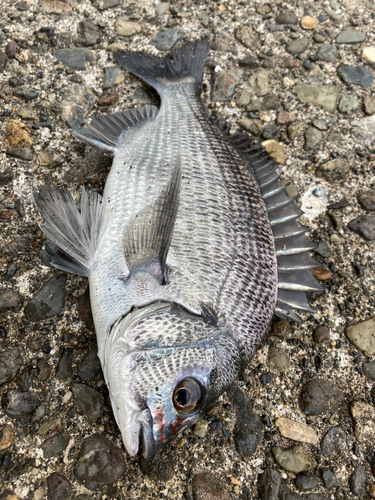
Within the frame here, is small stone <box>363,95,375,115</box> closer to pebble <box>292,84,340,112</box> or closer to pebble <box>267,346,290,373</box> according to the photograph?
pebble <box>292,84,340,112</box>

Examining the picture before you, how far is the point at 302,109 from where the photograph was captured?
149 inches

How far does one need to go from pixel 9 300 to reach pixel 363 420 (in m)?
2.70

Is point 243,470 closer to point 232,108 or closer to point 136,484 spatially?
point 136,484

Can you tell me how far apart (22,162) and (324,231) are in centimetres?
265

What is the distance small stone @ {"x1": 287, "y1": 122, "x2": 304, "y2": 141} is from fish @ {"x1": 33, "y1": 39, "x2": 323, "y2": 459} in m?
0.53

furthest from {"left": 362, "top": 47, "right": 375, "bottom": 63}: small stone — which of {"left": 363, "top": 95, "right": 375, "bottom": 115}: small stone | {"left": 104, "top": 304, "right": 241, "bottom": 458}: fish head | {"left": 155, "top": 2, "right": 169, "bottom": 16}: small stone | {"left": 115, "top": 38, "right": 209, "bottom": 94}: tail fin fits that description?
{"left": 104, "top": 304, "right": 241, "bottom": 458}: fish head

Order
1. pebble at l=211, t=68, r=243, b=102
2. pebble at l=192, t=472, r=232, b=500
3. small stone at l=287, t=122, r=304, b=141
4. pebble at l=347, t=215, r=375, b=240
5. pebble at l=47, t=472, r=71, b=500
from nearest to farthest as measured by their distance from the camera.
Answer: pebble at l=47, t=472, r=71, b=500 < pebble at l=192, t=472, r=232, b=500 < pebble at l=347, t=215, r=375, b=240 < small stone at l=287, t=122, r=304, b=141 < pebble at l=211, t=68, r=243, b=102

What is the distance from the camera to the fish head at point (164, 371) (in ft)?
6.38

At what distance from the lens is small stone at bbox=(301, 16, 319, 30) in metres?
4.13

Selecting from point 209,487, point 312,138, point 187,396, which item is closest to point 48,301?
point 187,396

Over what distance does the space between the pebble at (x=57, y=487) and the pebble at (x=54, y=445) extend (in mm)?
115

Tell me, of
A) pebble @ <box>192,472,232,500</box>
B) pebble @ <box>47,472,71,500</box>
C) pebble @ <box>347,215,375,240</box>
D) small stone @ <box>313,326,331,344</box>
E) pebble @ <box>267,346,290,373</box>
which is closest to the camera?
pebble @ <box>47,472,71,500</box>

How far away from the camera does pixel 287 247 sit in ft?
9.45

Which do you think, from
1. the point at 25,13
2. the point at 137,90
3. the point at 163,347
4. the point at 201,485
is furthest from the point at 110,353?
the point at 25,13
